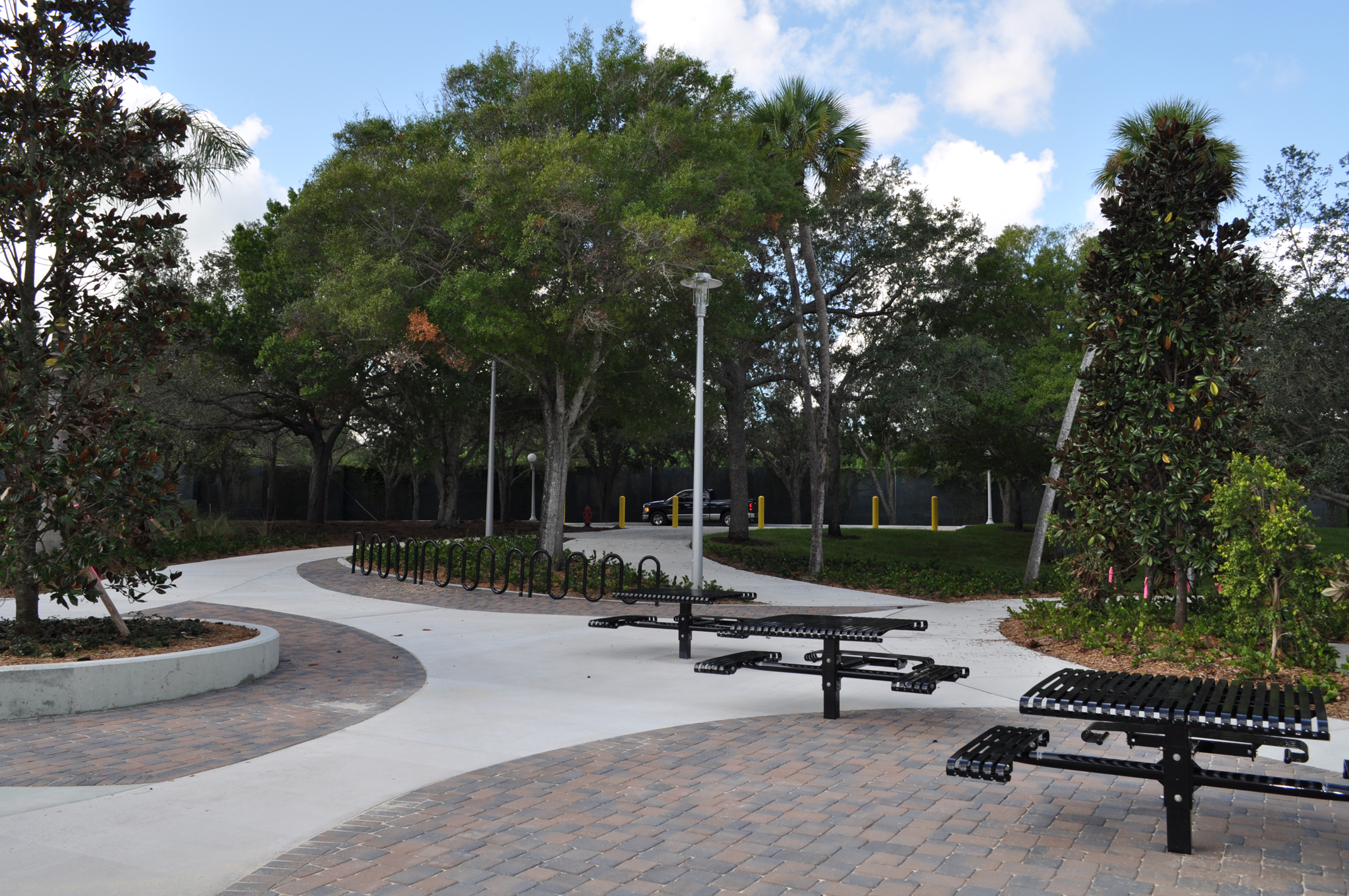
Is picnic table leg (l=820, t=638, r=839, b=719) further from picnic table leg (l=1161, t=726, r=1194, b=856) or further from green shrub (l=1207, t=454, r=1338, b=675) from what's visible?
green shrub (l=1207, t=454, r=1338, b=675)

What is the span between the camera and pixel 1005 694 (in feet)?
25.3

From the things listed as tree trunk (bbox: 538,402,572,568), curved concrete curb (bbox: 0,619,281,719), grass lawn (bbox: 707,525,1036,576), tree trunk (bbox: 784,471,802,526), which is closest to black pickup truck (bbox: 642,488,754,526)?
tree trunk (bbox: 784,471,802,526)

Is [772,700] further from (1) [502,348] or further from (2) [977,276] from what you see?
(2) [977,276]

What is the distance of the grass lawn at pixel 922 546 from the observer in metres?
25.1

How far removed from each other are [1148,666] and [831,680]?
354 centimetres

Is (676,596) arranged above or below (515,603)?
above

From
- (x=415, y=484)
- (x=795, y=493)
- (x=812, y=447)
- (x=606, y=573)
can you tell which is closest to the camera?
(x=606, y=573)

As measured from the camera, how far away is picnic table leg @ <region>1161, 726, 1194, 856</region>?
416 centimetres

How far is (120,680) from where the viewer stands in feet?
23.1

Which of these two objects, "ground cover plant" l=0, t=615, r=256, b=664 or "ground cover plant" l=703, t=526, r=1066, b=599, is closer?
"ground cover plant" l=0, t=615, r=256, b=664

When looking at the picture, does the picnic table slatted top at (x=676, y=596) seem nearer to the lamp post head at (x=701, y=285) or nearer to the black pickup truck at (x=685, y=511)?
the lamp post head at (x=701, y=285)

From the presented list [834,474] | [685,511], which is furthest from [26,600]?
[685,511]

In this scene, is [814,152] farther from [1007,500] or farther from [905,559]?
[1007,500]

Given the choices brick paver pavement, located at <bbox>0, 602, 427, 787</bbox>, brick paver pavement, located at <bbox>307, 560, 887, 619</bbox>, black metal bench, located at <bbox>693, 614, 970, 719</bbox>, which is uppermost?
black metal bench, located at <bbox>693, 614, 970, 719</bbox>
